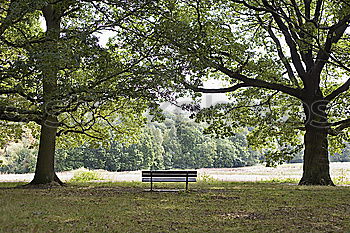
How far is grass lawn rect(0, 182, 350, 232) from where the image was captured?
23.6 ft

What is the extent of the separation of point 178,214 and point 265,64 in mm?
10911

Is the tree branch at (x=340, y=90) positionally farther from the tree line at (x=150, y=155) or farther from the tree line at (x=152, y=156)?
the tree line at (x=150, y=155)

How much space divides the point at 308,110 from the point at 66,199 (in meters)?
11.7

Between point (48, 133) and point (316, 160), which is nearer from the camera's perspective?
point (48, 133)

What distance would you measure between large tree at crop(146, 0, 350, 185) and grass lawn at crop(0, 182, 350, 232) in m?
5.43

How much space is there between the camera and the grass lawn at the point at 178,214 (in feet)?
23.6

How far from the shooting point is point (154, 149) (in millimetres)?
65375

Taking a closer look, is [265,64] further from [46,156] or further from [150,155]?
[150,155]

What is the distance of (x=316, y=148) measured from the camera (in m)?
17.8

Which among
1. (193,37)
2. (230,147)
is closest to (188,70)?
(193,37)

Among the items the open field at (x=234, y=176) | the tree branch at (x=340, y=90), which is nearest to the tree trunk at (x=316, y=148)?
the tree branch at (x=340, y=90)

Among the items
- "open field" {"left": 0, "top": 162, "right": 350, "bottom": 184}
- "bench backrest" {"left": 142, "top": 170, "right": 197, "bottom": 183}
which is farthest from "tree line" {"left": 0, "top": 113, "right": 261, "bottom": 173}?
"bench backrest" {"left": 142, "top": 170, "right": 197, "bottom": 183}

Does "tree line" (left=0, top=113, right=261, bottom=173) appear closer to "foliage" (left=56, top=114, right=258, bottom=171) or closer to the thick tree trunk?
"foliage" (left=56, top=114, right=258, bottom=171)

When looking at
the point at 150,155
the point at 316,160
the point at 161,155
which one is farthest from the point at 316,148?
the point at 161,155
